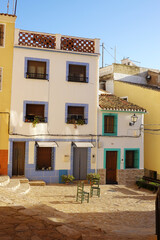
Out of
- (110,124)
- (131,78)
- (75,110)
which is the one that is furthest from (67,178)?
(131,78)

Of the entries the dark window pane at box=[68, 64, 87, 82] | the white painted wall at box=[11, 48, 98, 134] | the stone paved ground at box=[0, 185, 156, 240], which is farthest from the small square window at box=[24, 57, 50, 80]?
the stone paved ground at box=[0, 185, 156, 240]

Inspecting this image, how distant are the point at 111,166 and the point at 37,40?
1008 cm

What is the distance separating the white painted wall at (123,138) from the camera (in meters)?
18.0

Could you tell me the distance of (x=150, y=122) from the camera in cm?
2052

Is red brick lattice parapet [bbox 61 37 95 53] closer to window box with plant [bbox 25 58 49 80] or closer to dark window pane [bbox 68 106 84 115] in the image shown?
window box with plant [bbox 25 58 49 80]

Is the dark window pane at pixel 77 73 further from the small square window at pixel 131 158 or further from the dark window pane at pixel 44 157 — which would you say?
the small square window at pixel 131 158

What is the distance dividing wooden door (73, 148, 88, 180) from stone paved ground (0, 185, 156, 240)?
1504mm

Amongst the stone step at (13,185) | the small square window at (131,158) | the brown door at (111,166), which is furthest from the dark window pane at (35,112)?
the small square window at (131,158)

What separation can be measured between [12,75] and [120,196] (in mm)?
9903

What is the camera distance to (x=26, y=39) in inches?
659

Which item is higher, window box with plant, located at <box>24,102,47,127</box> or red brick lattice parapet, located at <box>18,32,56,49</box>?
red brick lattice parapet, located at <box>18,32,56,49</box>

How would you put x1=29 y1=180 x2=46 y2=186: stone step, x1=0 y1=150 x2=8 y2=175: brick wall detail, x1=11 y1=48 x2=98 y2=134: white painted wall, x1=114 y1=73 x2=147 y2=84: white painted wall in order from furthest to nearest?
x1=114 y1=73 x2=147 y2=84: white painted wall < x1=11 y1=48 x2=98 y2=134: white painted wall < x1=0 y1=150 x2=8 y2=175: brick wall detail < x1=29 y1=180 x2=46 y2=186: stone step

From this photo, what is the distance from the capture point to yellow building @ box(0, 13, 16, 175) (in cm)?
1608

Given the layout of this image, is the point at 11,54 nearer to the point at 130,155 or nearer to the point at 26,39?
the point at 26,39
